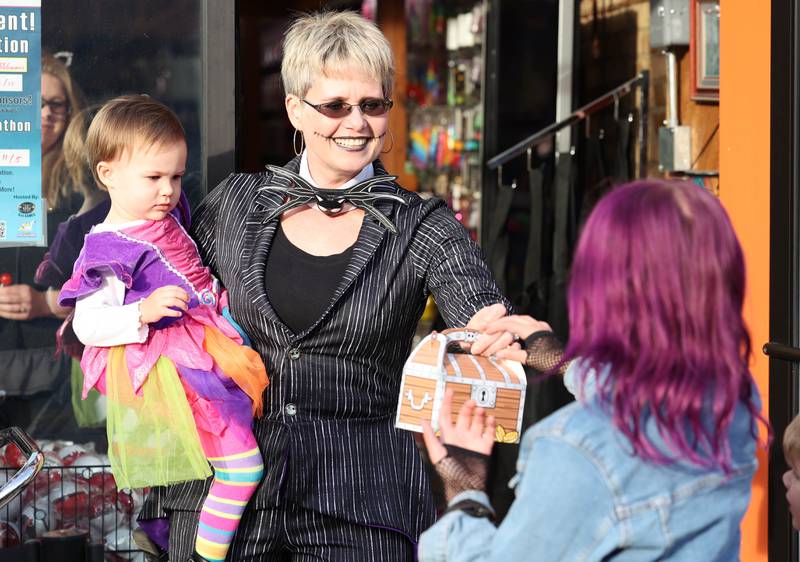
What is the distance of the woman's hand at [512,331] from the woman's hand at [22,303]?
1.68 metres

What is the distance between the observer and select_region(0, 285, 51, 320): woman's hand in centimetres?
339

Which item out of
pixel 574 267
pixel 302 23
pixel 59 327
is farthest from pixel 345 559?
pixel 59 327

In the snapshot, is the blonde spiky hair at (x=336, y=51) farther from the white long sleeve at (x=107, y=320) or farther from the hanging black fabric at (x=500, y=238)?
the hanging black fabric at (x=500, y=238)

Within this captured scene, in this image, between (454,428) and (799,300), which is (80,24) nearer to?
(454,428)

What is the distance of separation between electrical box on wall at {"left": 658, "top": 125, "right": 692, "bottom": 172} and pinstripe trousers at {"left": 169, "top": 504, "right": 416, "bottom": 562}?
11.0ft

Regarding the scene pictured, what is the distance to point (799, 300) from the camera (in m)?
3.37

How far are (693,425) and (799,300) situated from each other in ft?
6.19

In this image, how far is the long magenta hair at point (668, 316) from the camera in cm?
163

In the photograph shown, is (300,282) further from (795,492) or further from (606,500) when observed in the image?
(795,492)

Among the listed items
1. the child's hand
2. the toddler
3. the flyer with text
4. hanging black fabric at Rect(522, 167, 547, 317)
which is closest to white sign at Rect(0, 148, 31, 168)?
the flyer with text

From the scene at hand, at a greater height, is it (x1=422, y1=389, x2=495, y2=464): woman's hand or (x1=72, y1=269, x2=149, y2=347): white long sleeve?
(x1=72, y1=269, x2=149, y2=347): white long sleeve

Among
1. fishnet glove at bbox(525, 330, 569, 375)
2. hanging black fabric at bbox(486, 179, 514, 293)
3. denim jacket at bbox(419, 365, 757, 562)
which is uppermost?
hanging black fabric at bbox(486, 179, 514, 293)

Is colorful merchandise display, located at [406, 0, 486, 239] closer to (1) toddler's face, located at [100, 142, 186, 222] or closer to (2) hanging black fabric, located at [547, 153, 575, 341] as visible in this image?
(2) hanging black fabric, located at [547, 153, 575, 341]

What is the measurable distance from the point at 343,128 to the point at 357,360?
0.52 metres
